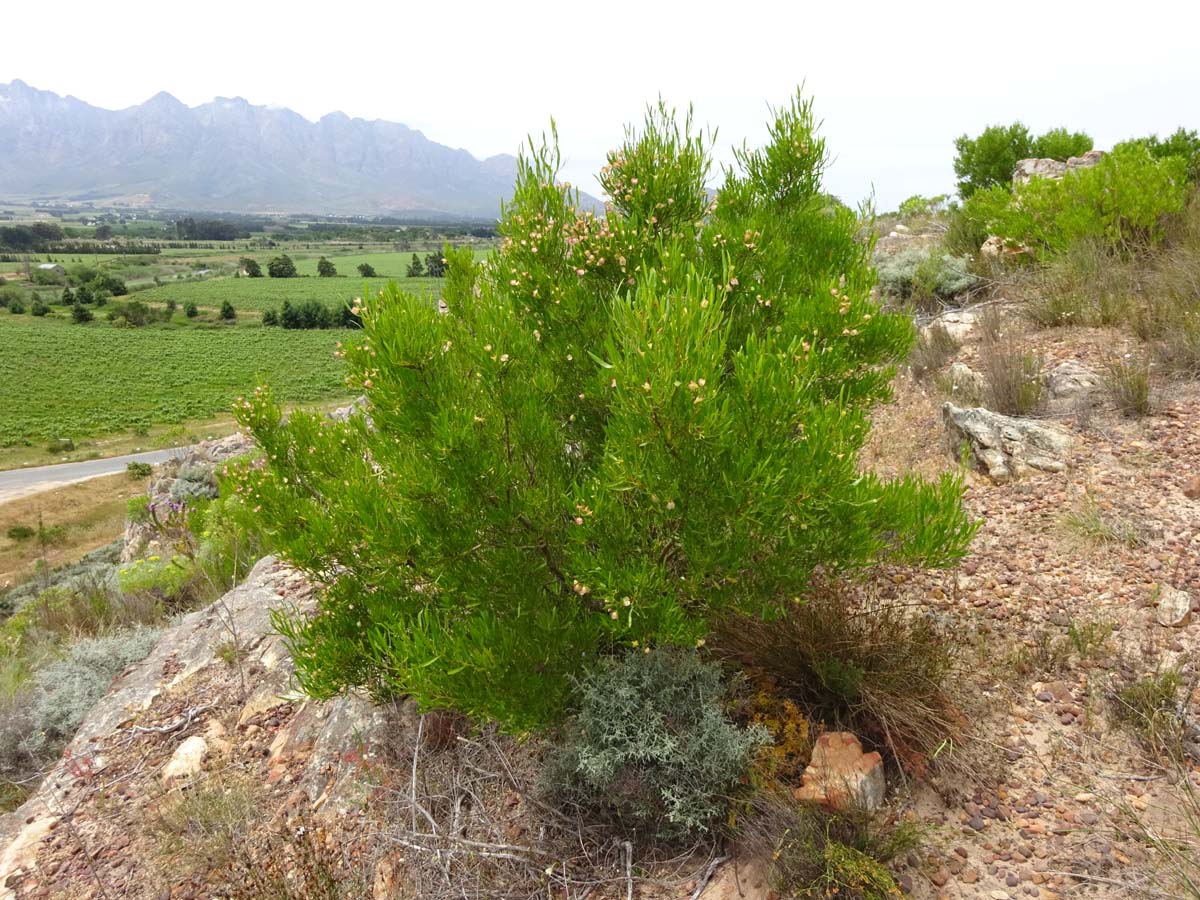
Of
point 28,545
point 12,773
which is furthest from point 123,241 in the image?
point 12,773

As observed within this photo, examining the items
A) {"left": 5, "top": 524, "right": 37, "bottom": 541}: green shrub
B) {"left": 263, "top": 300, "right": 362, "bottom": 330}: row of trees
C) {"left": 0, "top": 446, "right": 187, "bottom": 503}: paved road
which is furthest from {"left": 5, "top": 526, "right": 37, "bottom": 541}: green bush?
{"left": 263, "top": 300, "right": 362, "bottom": 330}: row of trees

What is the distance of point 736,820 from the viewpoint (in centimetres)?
271

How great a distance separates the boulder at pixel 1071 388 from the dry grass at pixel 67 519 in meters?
25.4

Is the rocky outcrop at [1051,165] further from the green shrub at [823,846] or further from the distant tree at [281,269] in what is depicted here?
the distant tree at [281,269]

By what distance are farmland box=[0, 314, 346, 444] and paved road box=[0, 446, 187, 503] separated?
521 centimetres

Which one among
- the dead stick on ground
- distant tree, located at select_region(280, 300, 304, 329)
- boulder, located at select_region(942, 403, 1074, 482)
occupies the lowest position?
distant tree, located at select_region(280, 300, 304, 329)

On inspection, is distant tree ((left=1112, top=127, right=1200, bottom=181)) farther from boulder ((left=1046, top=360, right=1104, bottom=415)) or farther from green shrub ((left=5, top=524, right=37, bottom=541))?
green shrub ((left=5, top=524, right=37, bottom=541))

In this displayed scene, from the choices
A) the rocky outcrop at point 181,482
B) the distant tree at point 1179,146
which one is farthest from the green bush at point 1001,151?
the rocky outcrop at point 181,482

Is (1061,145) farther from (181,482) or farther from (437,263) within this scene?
(181,482)

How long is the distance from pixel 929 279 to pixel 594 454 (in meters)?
8.30

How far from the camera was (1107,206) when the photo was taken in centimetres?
823

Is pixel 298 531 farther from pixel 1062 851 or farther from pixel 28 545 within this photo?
pixel 28 545

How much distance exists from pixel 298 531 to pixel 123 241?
180 metres

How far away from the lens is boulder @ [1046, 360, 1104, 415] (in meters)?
5.42
